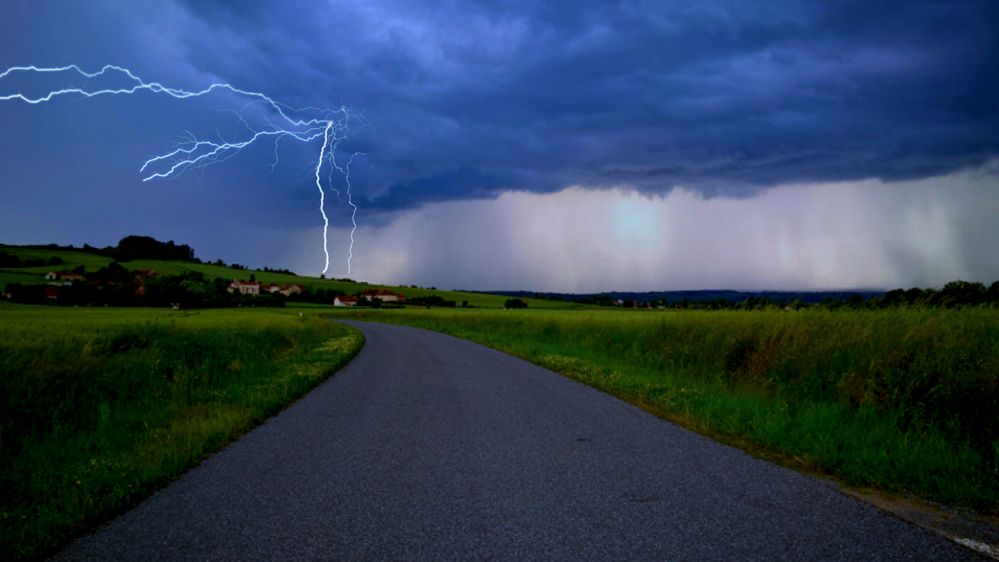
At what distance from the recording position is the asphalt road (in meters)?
4.34

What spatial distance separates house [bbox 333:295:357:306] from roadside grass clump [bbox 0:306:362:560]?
9258cm

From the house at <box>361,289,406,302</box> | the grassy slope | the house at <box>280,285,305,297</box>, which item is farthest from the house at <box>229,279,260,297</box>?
the house at <box>361,289,406,302</box>

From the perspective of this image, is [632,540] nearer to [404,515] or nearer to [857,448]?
[404,515]

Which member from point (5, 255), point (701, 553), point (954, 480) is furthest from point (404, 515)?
point (5, 255)

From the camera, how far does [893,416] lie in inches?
330

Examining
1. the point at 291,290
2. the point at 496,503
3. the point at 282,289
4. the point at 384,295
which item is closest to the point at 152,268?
the point at 282,289

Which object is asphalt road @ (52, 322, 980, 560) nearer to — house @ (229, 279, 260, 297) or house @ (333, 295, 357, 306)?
house @ (229, 279, 260, 297)

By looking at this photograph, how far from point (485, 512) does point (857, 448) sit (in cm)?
458

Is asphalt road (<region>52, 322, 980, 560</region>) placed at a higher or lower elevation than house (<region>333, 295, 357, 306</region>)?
lower

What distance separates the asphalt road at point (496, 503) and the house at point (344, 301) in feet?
339

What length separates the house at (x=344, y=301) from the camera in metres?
110

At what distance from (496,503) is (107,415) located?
7.04 metres

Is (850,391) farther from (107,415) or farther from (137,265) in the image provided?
(137,265)

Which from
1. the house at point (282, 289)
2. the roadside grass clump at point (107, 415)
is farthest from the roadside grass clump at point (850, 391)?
the house at point (282, 289)
